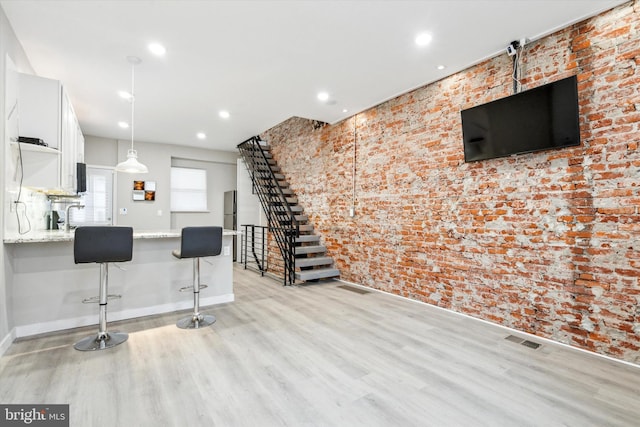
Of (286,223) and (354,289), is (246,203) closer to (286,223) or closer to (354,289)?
(286,223)

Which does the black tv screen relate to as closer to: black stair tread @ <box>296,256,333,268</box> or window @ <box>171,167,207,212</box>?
black stair tread @ <box>296,256,333,268</box>

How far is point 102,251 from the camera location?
2.76 metres

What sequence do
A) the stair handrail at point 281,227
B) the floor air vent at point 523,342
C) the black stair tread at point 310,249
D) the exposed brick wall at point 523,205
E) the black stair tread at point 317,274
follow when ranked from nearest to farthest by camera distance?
the exposed brick wall at point 523,205 < the floor air vent at point 523,342 < the black stair tread at point 317,274 < the stair handrail at point 281,227 < the black stair tread at point 310,249

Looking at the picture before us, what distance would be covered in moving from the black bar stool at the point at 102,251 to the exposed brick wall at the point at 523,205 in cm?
334

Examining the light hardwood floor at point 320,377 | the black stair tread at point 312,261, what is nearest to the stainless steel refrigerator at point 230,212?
the black stair tread at point 312,261

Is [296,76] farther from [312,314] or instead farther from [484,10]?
[312,314]

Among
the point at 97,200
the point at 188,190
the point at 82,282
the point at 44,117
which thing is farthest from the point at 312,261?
the point at 97,200

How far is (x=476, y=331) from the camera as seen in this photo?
3.19 meters

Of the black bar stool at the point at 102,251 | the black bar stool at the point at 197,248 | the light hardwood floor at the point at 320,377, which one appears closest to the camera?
the light hardwood floor at the point at 320,377

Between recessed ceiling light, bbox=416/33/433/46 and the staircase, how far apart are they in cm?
336

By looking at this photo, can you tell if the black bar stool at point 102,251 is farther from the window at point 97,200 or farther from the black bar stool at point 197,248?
the window at point 97,200

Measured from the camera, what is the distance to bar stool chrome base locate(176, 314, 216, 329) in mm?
3289

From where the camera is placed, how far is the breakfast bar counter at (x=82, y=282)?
117 inches

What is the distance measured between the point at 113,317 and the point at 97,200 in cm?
436
